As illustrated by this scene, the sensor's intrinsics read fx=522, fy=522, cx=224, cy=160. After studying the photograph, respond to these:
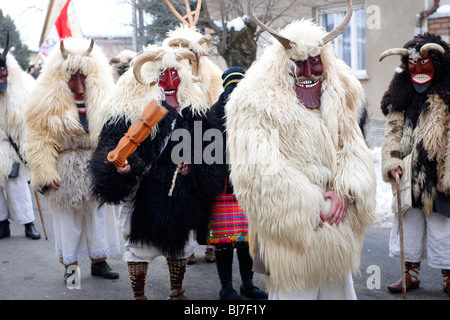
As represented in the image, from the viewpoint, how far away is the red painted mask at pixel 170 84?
14.0 ft

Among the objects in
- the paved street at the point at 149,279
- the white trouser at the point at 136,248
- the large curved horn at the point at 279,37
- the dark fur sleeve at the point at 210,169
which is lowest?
the paved street at the point at 149,279

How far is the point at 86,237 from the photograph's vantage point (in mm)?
5270

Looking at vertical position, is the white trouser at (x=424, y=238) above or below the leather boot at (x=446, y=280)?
above

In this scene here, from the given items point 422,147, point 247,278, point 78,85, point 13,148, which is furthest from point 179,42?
point 13,148

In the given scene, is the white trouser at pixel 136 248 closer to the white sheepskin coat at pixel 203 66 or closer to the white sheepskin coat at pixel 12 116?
the white sheepskin coat at pixel 203 66

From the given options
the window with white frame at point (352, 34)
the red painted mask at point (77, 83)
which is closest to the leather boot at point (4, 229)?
the red painted mask at point (77, 83)

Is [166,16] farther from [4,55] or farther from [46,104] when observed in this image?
[46,104]

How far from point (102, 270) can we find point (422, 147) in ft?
11.0

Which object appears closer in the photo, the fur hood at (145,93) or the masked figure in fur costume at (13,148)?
the fur hood at (145,93)

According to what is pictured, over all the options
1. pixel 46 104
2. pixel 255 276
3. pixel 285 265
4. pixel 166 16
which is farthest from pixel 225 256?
pixel 166 16

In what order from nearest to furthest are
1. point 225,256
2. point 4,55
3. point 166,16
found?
point 225,256 < point 4,55 < point 166,16

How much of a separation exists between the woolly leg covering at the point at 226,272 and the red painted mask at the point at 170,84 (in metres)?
1.34

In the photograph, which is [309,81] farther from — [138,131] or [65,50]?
[65,50]
